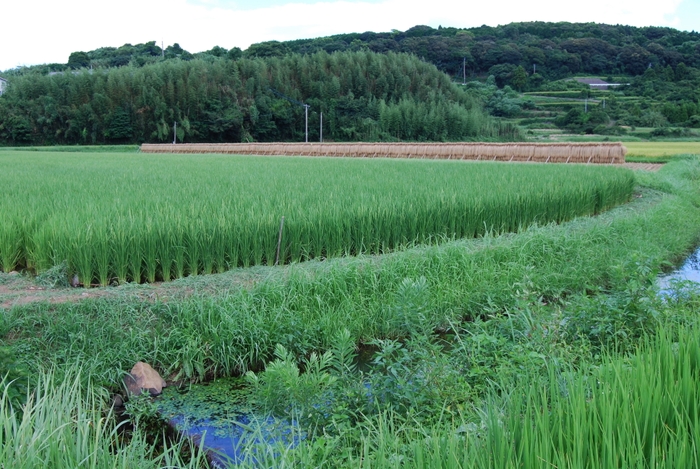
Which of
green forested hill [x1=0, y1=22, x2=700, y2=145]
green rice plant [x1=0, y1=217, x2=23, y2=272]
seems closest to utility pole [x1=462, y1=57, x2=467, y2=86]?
green forested hill [x1=0, y1=22, x2=700, y2=145]

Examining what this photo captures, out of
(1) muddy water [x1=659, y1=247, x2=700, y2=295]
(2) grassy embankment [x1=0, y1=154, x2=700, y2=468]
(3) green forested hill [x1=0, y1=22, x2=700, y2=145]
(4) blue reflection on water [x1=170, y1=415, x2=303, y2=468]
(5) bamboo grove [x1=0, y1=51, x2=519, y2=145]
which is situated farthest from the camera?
(3) green forested hill [x1=0, y1=22, x2=700, y2=145]

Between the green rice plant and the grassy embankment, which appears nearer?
the grassy embankment

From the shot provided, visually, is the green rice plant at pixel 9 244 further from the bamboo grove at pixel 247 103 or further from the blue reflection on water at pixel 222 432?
the bamboo grove at pixel 247 103

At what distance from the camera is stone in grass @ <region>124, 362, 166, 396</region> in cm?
337

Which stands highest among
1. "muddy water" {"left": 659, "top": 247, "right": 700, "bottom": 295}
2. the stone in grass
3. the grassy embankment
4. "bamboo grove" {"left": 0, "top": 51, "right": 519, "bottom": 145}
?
"bamboo grove" {"left": 0, "top": 51, "right": 519, "bottom": 145}

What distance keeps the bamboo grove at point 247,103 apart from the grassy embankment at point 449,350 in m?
35.1

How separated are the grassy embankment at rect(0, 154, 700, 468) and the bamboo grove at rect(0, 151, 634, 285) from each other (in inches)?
22.0

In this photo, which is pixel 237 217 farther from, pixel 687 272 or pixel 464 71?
pixel 464 71

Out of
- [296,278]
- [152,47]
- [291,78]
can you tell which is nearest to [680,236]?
[296,278]

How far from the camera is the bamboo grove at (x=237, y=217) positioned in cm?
470

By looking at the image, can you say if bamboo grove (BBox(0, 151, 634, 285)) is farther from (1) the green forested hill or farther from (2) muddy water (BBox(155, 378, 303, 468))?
(1) the green forested hill

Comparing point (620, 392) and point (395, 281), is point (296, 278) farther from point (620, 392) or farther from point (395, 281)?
point (620, 392)

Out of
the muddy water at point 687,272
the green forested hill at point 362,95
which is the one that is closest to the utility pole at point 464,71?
the green forested hill at point 362,95

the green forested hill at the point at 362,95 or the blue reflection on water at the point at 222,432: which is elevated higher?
the green forested hill at the point at 362,95
